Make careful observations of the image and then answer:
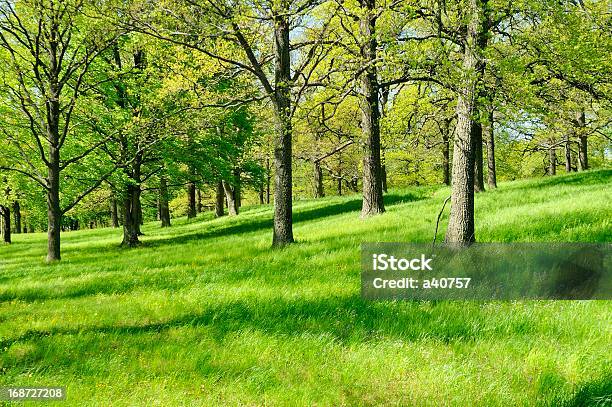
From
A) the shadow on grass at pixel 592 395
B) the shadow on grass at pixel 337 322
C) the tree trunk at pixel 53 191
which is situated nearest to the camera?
the shadow on grass at pixel 592 395

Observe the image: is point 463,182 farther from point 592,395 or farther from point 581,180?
point 581,180

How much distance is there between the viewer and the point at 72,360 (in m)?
4.38

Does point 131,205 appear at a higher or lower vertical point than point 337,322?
higher

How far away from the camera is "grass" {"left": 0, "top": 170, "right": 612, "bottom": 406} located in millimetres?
3482

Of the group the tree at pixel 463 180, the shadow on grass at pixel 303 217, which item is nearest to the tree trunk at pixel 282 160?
the tree at pixel 463 180

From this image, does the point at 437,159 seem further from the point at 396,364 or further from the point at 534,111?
the point at 396,364

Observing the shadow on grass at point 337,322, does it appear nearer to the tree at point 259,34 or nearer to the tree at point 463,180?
the tree at point 463,180

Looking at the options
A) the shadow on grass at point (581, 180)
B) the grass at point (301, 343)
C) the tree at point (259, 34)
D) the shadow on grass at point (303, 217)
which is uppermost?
the tree at point (259, 34)

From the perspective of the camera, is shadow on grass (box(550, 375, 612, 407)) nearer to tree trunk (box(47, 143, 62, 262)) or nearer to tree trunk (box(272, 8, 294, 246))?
tree trunk (box(272, 8, 294, 246))

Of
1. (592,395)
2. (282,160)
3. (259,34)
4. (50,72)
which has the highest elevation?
(50,72)

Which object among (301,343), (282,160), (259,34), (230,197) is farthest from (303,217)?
(301,343)

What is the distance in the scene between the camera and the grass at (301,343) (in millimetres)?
3482

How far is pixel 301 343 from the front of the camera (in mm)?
4449

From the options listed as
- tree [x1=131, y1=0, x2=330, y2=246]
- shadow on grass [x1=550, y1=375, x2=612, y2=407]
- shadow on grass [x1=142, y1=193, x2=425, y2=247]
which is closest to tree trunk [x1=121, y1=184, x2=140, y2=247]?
shadow on grass [x1=142, y1=193, x2=425, y2=247]
